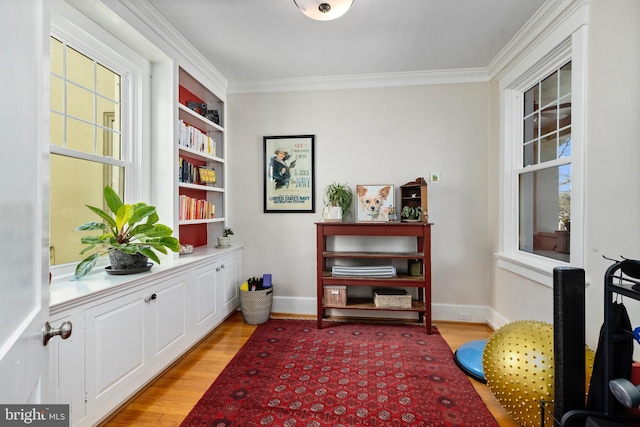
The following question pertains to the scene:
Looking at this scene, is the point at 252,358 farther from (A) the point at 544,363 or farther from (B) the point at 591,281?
(B) the point at 591,281

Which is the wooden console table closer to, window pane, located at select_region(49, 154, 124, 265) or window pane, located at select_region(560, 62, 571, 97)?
window pane, located at select_region(560, 62, 571, 97)

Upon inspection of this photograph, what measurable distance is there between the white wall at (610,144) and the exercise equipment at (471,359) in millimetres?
693

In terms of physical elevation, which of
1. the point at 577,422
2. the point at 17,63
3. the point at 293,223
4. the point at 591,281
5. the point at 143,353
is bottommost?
the point at 143,353

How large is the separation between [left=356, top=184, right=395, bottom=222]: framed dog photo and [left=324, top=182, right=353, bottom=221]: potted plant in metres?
0.13

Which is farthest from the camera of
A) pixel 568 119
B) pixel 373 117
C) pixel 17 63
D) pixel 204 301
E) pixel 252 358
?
pixel 373 117

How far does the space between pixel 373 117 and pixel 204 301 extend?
8.51ft

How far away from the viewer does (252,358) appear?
7.68 feet

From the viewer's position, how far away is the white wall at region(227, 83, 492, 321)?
3.11 metres

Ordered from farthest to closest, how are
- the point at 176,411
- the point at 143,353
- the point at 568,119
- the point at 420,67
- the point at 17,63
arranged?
1. the point at 420,67
2. the point at 568,119
3. the point at 143,353
4. the point at 176,411
5. the point at 17,63

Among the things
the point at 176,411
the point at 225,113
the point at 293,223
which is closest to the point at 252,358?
the point at 176,411

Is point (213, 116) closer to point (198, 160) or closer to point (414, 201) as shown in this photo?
point (198, 160)

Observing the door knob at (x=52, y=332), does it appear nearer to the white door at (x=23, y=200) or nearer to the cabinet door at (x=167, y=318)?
the white door at (x=23, y=200)

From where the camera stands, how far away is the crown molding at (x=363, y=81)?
307cm

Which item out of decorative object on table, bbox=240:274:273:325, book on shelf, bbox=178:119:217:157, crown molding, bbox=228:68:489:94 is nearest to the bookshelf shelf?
book on shelf, bbox=178:119:217:157
